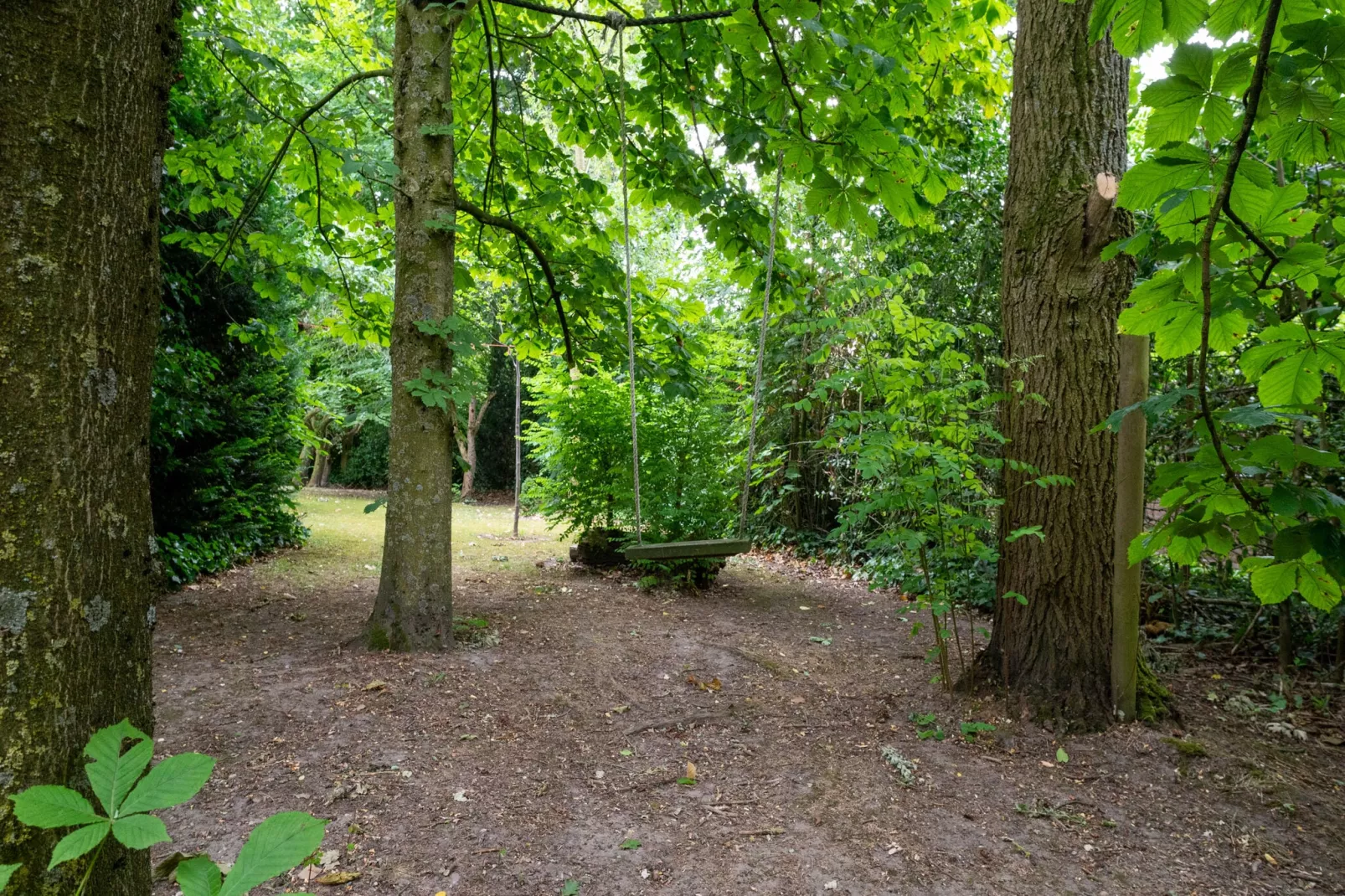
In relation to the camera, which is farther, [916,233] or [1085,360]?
[916,233]

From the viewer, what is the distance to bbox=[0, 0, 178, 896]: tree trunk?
89cm

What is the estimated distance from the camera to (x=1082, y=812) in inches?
100

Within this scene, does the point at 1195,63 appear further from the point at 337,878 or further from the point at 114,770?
the point at 337,878

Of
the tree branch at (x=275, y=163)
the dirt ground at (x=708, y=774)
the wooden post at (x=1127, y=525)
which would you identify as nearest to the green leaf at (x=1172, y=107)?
the dirt ground at (x=708, y=774)

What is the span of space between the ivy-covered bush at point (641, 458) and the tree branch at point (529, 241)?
1322 millimetres

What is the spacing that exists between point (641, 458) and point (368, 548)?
364 cm

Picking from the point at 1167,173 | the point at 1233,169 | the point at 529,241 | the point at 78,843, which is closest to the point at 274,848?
the point at 78,843

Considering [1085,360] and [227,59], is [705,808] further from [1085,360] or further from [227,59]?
[227,59]

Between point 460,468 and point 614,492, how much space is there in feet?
9.29

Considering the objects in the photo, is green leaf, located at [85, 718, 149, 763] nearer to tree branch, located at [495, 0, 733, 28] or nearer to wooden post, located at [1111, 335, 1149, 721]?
tree branch, located at [495, 0, 733, 28]

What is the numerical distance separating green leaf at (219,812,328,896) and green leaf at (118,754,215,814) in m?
0.08

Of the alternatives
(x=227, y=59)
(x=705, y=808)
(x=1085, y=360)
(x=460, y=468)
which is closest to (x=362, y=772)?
(x=705, y=808)

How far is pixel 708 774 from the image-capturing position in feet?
9.21

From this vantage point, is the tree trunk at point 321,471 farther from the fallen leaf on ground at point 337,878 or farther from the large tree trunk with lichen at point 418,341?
the fallen leaf on ground at point 337,878
